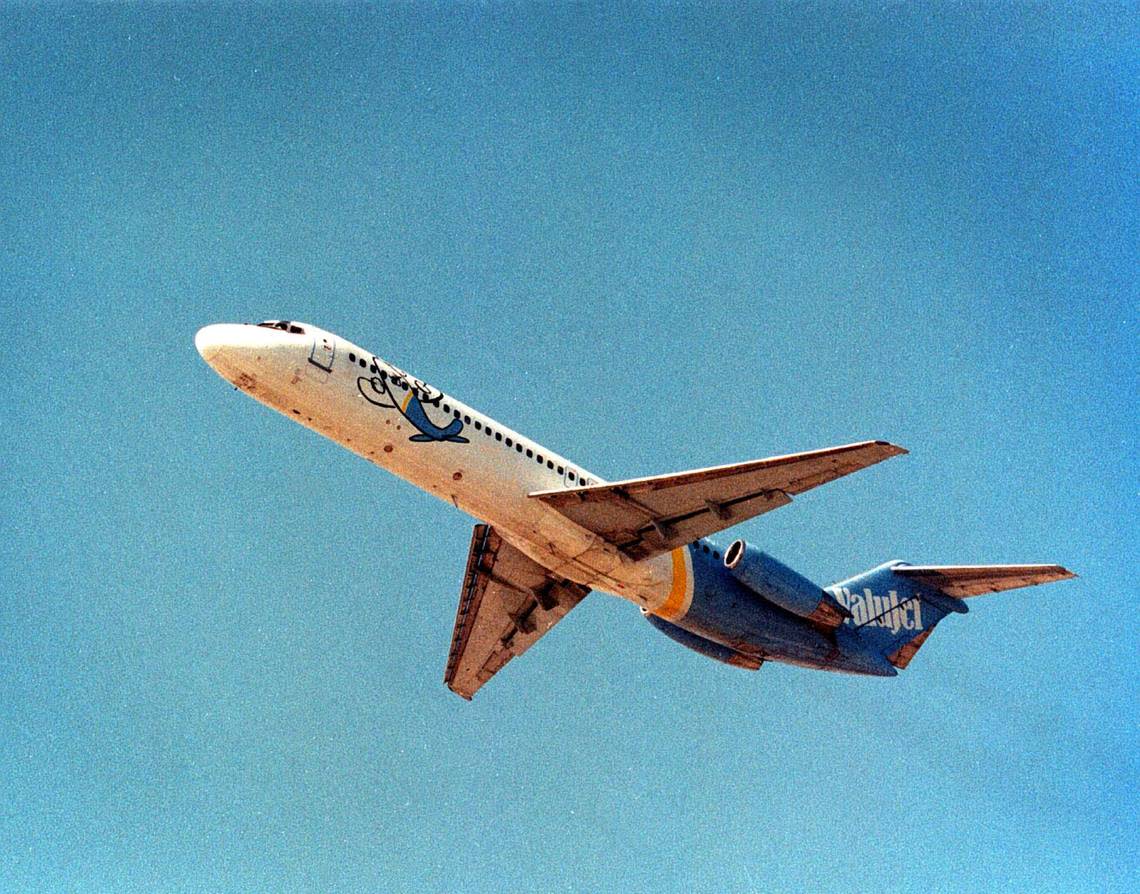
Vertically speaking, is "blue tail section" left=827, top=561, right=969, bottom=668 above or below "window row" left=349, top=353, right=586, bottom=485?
above

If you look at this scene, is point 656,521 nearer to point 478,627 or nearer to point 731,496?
point 731,496

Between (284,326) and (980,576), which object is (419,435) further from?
(980,576)

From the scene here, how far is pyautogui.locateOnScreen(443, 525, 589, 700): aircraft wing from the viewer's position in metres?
28.3

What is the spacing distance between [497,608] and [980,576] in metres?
12.1

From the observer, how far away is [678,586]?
25719mm

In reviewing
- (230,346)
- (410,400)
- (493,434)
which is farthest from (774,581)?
(230,346)

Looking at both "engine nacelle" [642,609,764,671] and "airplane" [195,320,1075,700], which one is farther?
"engine nacelle" [642,609,764,671]

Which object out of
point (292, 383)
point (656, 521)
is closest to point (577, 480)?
point (656, 521)

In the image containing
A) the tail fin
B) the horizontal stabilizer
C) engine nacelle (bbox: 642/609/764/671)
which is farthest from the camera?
the tail fin

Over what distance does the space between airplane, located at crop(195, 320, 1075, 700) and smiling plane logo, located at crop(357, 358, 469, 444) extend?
28 mm

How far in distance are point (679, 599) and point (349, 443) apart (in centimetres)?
861

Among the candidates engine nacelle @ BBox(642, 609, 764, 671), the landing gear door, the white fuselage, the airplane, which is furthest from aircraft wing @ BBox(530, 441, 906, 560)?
the landing gear door

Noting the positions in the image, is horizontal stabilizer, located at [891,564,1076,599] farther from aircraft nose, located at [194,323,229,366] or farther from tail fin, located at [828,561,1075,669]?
aircraft nose, located at [194,323,229,366]

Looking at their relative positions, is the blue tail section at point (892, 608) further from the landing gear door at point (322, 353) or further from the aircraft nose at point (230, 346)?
the aircraft nose at point (230, 346)
